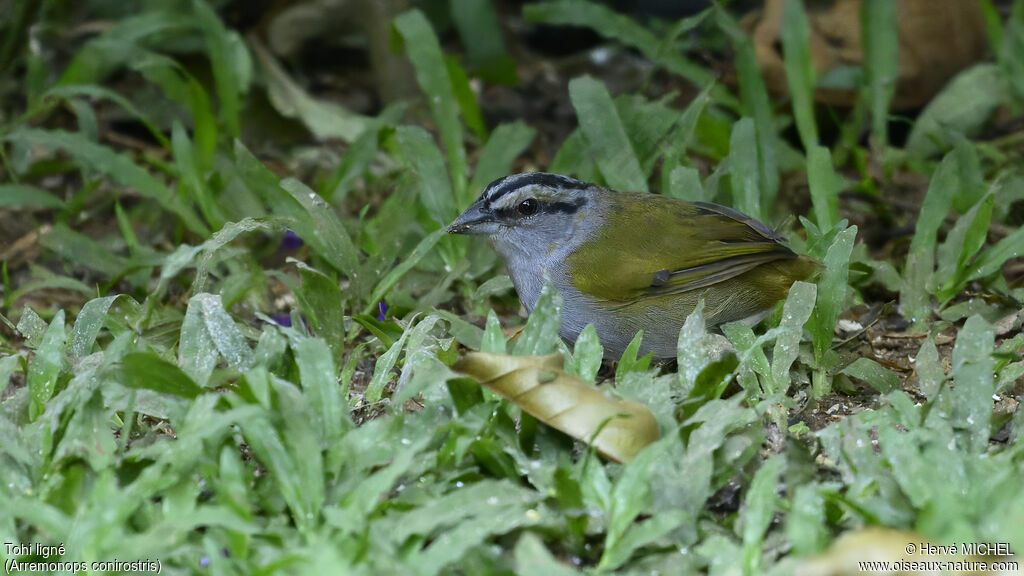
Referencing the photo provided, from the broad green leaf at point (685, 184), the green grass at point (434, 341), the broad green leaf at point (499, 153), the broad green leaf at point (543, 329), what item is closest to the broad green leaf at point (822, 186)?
the green grass at point (434, 341)

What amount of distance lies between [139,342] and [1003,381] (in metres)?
3.13

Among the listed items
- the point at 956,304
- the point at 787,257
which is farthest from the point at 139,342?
the point at 956,304

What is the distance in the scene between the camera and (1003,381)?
3807mm

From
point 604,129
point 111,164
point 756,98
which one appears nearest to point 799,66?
point 756,98

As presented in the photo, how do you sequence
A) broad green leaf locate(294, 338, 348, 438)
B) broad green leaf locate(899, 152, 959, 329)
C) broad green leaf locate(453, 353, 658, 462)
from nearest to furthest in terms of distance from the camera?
broad green leaf locate(453, 353, 658, 462)
broad green leaf locate(294, 338, 348, 438)
broad green leaf locate(899, 152, 959, 329)

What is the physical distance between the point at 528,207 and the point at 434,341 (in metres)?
0.82

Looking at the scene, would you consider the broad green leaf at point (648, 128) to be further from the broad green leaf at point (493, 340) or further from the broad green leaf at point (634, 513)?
the broad green leaf at point (634, 513)

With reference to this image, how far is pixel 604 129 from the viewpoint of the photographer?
5.45 metres

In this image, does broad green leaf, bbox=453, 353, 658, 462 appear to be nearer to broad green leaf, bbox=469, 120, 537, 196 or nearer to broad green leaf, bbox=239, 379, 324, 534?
broad green leaf, bbox=239, 379, 324, 534

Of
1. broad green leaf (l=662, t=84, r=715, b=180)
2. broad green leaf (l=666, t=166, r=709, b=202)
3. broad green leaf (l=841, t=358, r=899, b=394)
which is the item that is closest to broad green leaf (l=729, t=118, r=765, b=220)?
broad green leaf (l=666, t=166, r=709, b=202)

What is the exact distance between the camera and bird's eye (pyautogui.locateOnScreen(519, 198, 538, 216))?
469 centimetres

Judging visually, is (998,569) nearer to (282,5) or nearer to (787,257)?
(787,257)

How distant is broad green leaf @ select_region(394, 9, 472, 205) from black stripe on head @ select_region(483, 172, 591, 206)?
110 cm

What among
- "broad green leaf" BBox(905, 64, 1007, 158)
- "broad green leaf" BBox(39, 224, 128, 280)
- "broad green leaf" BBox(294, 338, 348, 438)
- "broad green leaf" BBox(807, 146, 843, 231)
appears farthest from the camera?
"broad green leaf" BBox(905, 64, 1007, 158)
